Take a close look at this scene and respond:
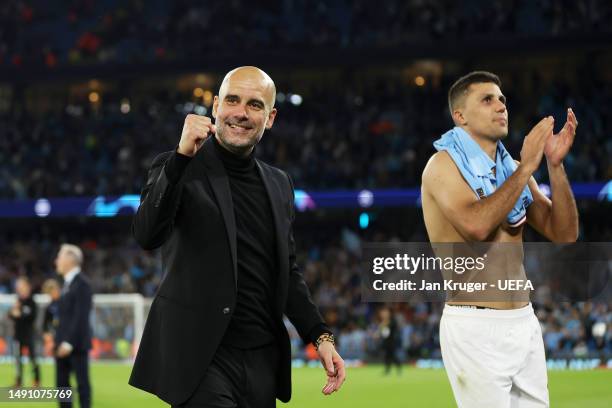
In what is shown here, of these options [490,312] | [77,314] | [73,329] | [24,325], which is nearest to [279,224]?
[490,312]

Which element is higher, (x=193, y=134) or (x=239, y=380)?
(x=193, y=134)

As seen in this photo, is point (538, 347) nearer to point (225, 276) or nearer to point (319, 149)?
point (225, 276)

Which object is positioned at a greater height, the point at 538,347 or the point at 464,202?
the point at 464,202

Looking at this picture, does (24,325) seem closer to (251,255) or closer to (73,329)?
(73,329)

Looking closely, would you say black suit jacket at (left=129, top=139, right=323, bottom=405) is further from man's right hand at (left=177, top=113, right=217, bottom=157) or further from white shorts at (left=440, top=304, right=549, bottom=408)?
white shorts at (left=440, top=304, right=549, bottom=408)

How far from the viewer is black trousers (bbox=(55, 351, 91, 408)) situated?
408 inches

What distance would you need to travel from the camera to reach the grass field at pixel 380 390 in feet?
43.0

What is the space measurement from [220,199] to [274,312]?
531 millimetres

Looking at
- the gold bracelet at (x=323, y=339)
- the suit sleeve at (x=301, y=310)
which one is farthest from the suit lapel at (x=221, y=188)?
the gold bracelet at (x=323, y=339)

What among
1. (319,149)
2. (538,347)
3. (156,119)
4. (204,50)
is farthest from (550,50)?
(538,347)

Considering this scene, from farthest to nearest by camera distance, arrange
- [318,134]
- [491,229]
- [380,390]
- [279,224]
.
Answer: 1. [318,134]
2. [380,390]
3. [491,229]
4. [279,224]

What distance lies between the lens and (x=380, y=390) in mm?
15133

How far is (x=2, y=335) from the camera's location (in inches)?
952

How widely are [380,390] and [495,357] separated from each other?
10.9 metres
